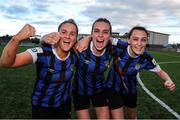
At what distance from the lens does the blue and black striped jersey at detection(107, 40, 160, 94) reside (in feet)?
24.5

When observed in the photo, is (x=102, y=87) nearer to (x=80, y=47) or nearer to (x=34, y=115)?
(x=80, y=47)

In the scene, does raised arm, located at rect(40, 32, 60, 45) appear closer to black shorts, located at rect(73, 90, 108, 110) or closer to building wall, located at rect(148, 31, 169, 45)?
black shorts, located at rect(73, 90, 108, 110)

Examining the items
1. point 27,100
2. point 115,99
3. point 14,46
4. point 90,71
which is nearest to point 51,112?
point 90,71

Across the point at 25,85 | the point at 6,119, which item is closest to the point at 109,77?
the point at 6,119

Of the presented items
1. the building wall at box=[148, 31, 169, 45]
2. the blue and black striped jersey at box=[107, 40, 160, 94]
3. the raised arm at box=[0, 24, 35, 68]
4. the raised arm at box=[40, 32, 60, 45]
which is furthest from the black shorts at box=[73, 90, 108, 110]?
the building wall at box=[148, 31, 169, 45]

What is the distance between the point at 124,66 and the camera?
7.46 m

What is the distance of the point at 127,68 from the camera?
24.5ft

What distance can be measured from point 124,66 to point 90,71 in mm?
792

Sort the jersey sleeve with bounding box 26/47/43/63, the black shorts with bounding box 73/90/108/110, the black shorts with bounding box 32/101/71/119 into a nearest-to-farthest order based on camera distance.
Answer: the jersey sleeve with bounding box 26/47/43/63, the black shorts with bounding box 32/101/71/119, the black shorts with bounding box 73/90/108/110

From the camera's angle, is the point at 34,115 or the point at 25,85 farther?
the point at 25,85

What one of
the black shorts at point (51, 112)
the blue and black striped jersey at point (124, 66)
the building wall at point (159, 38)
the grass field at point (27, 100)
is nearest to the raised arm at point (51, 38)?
the black shorts at point (51, 112)

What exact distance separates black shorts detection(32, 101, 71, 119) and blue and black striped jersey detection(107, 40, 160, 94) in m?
1.23

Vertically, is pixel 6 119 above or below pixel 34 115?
below

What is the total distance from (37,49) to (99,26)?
1315 mm
